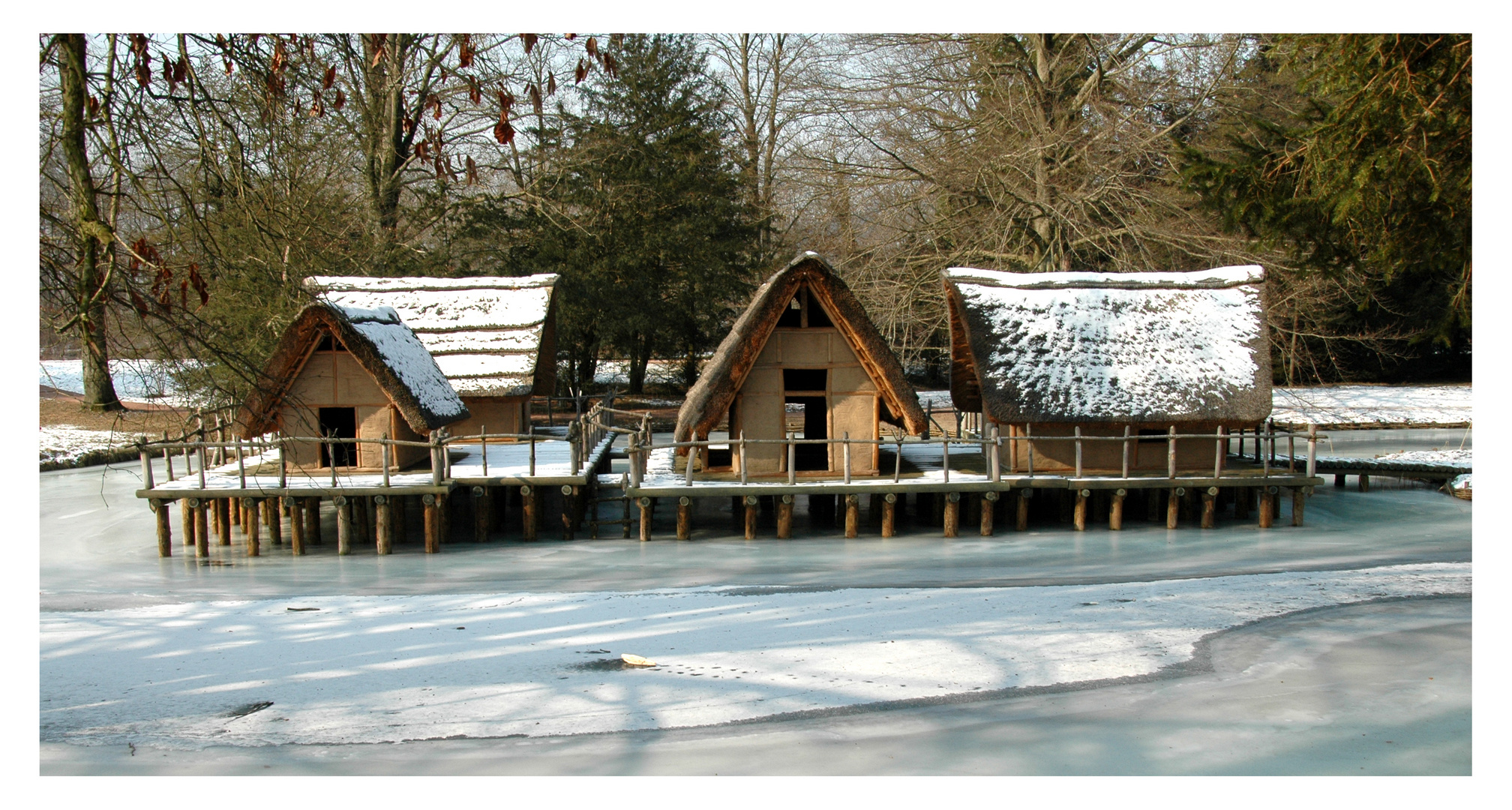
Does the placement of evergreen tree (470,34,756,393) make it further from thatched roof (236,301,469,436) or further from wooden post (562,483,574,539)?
wooden post (562,483,574,539)

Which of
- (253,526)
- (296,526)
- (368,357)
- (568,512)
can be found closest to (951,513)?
(568,512)

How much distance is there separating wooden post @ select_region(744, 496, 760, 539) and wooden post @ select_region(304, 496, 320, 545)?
6078 millimetres

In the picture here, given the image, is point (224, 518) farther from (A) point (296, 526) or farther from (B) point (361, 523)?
(B) point (361, 523)

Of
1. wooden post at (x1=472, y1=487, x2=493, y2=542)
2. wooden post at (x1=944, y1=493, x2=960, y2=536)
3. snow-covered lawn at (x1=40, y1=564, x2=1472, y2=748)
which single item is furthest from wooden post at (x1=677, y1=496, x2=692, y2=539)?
snow-covered lawn at (x1=40, y1=564, x2=1472, y2=748)

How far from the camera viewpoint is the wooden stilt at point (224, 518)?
1538 cm

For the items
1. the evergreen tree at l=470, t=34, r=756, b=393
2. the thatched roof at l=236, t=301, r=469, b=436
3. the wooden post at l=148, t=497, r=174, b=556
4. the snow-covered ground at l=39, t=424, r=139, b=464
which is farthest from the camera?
the evergreen tree at l=470, t=34, r=756, b=393

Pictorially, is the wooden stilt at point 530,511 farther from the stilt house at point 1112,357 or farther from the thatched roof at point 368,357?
the stilt house at point 1112,357

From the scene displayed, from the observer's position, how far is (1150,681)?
7.43 m

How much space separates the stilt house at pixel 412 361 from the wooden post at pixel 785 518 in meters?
5.29

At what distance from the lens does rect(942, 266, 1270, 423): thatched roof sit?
16.4 metres

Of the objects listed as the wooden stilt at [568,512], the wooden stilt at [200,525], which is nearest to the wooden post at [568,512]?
the wooden stilt at [568,512]

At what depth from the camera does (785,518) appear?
15727 millimetres

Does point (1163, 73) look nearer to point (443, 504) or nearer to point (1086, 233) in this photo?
point (1086, 233)
